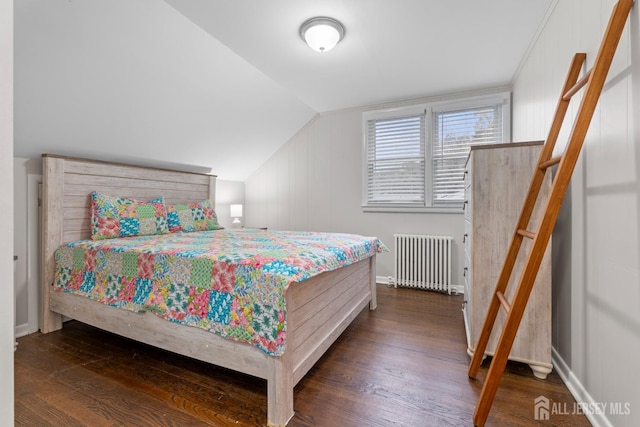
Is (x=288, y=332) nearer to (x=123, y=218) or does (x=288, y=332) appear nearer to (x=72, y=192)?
(x=123, y=218)

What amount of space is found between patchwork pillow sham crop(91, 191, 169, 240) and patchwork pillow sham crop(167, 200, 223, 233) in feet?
0.47

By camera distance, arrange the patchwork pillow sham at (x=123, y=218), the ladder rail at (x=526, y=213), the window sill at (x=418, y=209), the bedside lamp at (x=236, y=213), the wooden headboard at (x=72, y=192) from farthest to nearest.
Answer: the bedside lamp at (x=236, y=213) < the window sill at (x=418, y=209) < the patchwork pillow sham at (x=123, y=218) < the wooden headboard at (x=72, y=192) < the ladder rail at (x=526, y=213)

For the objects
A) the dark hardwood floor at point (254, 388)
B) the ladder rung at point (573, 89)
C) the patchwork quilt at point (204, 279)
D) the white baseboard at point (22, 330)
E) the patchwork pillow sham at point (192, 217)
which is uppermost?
the ladder rung at point (573, 89)

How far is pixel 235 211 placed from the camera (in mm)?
4500

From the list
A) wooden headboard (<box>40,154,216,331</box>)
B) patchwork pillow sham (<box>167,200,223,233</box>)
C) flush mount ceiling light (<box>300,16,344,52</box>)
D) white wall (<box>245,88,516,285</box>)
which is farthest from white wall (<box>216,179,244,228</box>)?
flush mount ceiling light (<box>300,16,344,52</box>)

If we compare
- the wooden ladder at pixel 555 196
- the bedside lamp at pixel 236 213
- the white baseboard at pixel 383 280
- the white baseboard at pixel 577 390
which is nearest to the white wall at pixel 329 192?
the white baseboard at pixel 383 280

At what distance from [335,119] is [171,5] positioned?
250cm

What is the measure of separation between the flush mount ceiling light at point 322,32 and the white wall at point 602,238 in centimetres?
149

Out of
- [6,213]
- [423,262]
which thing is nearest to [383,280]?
[423,262]

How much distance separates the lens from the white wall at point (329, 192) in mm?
3699

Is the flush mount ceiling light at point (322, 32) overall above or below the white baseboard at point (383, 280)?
above

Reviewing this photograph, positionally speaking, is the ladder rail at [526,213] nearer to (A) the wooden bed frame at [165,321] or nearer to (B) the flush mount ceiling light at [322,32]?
(A) the wooden bed frame at [165,321]

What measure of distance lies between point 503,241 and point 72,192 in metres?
3.43

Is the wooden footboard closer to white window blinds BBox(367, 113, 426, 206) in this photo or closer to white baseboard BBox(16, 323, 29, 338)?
white baseboard BBox(16, 323, 29, 338)
